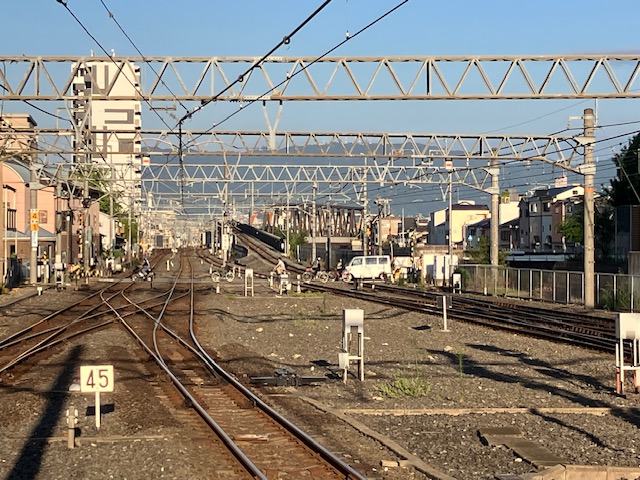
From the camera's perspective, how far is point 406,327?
27969 millimetres

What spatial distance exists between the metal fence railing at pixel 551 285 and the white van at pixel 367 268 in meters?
9.69

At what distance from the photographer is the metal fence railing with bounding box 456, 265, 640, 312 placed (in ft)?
111

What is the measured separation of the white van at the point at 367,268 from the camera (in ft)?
195

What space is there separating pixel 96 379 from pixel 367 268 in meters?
47.9

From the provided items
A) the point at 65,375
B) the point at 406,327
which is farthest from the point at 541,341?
the point at 65,375

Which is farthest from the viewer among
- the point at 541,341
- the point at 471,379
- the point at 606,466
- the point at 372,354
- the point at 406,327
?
the point at 406,327

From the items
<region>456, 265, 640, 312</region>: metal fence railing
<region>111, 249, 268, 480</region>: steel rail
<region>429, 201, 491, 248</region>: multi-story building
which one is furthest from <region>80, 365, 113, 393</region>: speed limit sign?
<region>429, 201, 491, 248</region>: multi-story building

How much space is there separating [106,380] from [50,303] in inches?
1131

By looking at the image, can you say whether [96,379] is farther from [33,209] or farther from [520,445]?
[33,209]

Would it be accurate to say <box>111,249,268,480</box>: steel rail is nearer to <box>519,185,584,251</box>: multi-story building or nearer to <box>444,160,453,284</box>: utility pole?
<box>444,160,453,284</box>: utility pole

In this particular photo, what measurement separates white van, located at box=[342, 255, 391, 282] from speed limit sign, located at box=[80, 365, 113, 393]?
46.6 meters

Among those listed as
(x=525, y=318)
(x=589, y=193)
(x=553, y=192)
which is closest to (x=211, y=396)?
(x=525, y=318)

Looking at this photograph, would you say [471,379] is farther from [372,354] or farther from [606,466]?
[606,466]

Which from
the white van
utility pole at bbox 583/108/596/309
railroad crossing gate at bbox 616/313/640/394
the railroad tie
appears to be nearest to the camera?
the railroad tie
